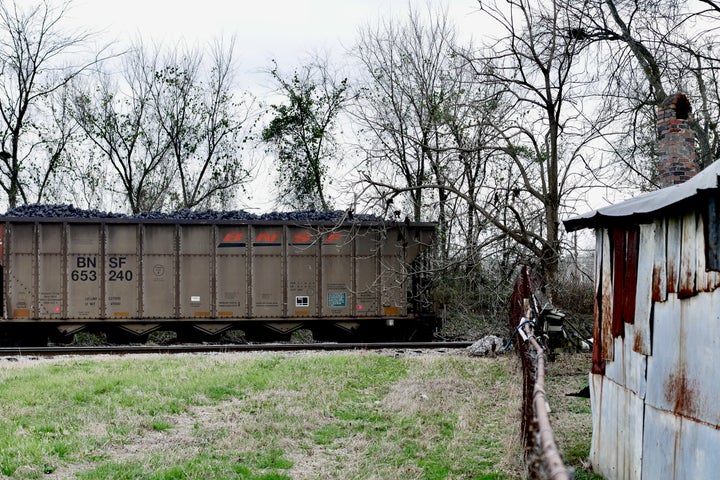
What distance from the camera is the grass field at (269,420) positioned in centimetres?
648

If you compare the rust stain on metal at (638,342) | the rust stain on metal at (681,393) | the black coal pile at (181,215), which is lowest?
the rust stain on metal at (681,393)

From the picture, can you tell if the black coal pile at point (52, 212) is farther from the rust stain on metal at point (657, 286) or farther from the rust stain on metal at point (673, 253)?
the rust stain on metal at point (673, 253)

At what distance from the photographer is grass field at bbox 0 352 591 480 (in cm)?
648

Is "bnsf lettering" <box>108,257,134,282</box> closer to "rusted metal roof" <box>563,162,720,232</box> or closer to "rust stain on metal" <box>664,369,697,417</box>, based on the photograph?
"rusted metal roof" <box>563,162,720,232</box>

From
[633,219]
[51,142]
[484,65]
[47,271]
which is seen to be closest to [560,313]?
[484,65]

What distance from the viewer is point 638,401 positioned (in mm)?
5832

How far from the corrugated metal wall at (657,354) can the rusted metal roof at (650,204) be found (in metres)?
0.18

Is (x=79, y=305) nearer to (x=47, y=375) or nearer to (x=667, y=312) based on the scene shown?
(x=47, y=375)

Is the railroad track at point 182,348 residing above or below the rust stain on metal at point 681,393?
below

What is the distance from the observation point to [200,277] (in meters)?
17.5

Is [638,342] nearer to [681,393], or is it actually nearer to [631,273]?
[631,273]

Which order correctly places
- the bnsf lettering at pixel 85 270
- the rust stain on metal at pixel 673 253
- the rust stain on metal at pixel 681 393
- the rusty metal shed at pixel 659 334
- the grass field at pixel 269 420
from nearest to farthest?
1. the rusty metal shed at pixel 659 334
2. the rust stain on metal at pixel 681 393
3. the rust stain on metal at pixel 673 253
4. the grass field at pixel 269 420
5. the bnsf lettering at pixel 85 270

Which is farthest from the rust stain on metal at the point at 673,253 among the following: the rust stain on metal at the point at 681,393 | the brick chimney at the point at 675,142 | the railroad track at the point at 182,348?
the railroad track at the point at 182,348

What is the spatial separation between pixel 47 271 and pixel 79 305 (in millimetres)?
1163
